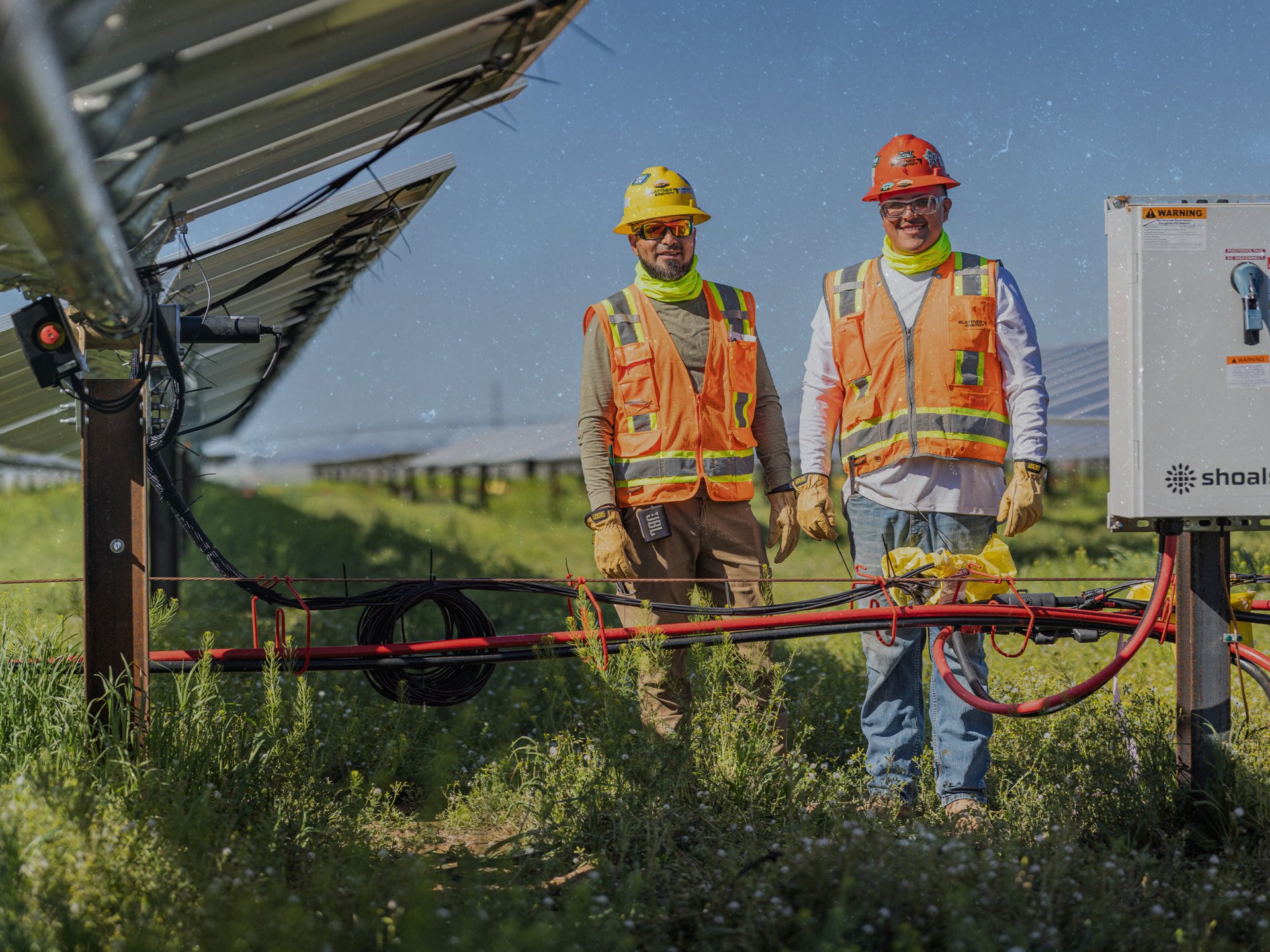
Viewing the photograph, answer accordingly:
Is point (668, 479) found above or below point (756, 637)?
above

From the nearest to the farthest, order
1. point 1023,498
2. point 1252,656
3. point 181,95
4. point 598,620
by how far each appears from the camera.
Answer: point 181,95 < point 1252,656 < point 1023,498 < point 598,620

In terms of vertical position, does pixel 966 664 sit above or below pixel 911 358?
below

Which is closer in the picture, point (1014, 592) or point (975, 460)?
point (1014, 592)

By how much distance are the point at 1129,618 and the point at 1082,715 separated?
99 centimetres

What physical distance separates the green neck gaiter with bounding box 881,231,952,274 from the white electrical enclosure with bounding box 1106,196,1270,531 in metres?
0.76

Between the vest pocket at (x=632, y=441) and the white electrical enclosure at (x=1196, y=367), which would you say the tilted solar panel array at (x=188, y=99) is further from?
the white electrical enclosure at (x=1196, y=367)

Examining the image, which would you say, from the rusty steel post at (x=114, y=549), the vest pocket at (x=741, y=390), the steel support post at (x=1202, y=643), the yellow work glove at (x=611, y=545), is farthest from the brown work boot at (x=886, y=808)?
the rusty steel post at (x=114, y=549)

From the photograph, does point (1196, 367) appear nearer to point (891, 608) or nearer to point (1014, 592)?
point (1014, 592)

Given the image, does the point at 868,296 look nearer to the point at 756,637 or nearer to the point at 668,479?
the point at 668,479

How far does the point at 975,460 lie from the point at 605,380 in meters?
1.42

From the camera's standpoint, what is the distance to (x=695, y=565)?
4547mm

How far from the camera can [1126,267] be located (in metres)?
3.62

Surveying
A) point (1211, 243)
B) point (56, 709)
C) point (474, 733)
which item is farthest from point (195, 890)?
point (1211, 243)

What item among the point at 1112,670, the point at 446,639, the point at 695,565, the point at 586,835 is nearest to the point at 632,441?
the point at 695,565
